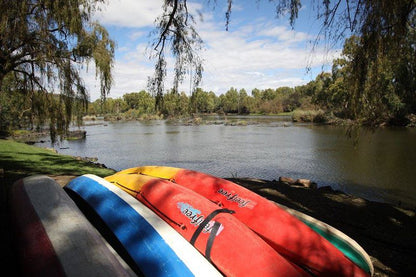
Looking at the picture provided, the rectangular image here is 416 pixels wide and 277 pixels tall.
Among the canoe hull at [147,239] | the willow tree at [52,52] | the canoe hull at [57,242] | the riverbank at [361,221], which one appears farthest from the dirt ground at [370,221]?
the willow tree at [52,52]

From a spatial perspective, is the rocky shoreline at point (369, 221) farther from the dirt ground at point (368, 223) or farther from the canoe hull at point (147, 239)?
the canoe hull at point (147, 239)

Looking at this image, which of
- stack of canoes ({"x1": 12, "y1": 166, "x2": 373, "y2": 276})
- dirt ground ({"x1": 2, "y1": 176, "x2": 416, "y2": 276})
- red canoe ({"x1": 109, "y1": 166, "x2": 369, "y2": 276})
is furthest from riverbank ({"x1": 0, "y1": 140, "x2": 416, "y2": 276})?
red canoe ({"x1": 109, "y1": 166, "x2": 369, "y2": 276})

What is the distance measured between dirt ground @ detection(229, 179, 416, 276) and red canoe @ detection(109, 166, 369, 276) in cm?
87

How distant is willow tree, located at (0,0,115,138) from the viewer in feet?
9.92

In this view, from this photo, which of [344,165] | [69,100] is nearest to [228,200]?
[69,100]

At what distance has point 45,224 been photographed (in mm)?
2523

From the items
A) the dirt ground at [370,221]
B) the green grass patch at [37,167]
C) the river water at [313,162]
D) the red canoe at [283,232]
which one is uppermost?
the red canoe at [283,232]

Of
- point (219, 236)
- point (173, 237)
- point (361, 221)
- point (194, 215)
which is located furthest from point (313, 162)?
point (173, 237)

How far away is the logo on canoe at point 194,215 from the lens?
8.41 ft

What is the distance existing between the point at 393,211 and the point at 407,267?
2.56m

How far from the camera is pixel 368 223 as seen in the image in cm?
450

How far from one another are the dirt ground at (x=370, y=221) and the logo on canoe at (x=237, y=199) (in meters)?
1.47

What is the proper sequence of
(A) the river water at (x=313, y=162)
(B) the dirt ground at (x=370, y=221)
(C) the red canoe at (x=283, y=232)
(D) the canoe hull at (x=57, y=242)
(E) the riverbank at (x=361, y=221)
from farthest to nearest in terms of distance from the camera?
(A) the river water at (x=313, y=162), (B) the dirt ground at (x=370, y=221), (E) the riverbank at (x=361, y=221), (C) the red canoe at (x=283, y=232), (D) the canoe hull at (x=57, y=242)

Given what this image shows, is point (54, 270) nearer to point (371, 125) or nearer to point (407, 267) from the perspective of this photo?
point (407, 267)
